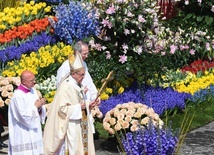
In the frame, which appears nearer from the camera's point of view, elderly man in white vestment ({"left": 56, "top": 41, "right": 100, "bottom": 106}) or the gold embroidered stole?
the gold embroidered stole

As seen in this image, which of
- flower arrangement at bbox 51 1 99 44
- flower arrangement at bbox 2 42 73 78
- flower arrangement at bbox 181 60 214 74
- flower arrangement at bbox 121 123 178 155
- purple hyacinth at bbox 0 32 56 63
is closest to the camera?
flower arrangement at bbox 121 123 178 155

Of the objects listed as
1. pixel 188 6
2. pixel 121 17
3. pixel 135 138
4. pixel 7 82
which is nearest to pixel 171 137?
pixel 135 138

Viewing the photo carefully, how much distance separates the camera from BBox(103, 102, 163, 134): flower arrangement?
11656 millimetres

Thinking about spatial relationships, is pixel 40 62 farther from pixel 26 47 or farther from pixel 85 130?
pixel 85 130

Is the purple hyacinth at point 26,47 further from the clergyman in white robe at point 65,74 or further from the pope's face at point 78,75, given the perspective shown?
the pope's face at point 78,75

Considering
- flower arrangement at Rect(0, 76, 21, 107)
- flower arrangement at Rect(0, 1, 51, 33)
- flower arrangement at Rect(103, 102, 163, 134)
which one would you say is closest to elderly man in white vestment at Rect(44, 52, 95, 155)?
flower arrangement at Rect(103, 102, 163, 134)

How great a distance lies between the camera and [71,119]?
963 cm

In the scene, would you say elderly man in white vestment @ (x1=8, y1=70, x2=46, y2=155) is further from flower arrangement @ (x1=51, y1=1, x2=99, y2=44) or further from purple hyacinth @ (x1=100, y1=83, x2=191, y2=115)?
flower arrangement @ (x1=51, y1=1, x2=99, y2=44)

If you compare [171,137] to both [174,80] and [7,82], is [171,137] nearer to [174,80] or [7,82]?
[7,82]

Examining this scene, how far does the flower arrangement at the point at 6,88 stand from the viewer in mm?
12257

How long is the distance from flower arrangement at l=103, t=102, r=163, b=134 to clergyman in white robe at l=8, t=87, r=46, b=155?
Result: 6.33 ft

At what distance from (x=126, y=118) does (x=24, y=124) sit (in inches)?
88.9

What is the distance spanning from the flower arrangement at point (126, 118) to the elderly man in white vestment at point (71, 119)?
1.83 meters

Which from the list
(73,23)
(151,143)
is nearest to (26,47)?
(73,23)
